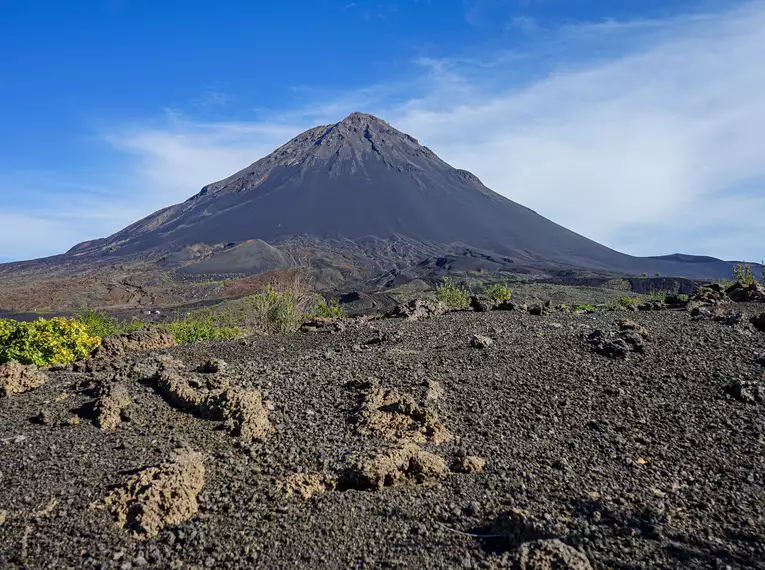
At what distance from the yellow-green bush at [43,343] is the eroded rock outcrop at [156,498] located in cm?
459

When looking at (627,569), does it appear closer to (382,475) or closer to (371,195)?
(382,475)

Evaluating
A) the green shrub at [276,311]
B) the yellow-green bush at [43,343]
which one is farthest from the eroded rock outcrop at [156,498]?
the green shrub at [276,311]

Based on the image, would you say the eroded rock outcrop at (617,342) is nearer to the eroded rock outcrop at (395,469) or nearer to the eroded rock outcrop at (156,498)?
the eroded rock outcrop at (395,469)

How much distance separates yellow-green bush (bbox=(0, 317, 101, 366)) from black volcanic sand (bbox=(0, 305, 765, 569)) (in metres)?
1.43

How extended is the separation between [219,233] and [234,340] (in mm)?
95514

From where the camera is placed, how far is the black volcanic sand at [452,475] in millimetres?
2883

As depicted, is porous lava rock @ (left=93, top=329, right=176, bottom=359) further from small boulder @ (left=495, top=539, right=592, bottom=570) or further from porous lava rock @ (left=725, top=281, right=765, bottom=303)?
porous lava rock @ (left=725, top=281, right=765, bottom=303)

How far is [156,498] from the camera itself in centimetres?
321

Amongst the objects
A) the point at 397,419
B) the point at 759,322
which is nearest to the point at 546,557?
the point at 397,419

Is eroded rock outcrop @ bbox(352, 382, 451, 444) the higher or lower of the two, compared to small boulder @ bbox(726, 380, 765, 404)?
lower

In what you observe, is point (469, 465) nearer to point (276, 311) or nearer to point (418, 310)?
point (418, 310)

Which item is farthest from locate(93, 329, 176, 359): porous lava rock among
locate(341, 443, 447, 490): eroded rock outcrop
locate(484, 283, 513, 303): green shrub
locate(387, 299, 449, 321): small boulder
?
locate(484, 283, 513, 303): green shrub

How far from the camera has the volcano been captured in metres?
94.1

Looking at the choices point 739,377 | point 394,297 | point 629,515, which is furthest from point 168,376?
point 394,297
